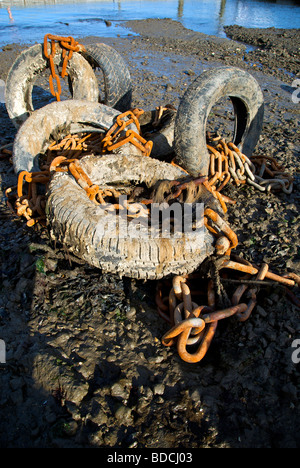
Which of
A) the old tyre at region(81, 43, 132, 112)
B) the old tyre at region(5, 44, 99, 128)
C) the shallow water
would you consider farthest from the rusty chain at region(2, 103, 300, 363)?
the shallow water

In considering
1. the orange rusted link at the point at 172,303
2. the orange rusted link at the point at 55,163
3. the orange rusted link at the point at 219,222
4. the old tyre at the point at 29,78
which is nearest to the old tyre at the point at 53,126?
the orange rusted link at the point at 55,163

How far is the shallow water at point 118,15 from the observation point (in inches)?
563

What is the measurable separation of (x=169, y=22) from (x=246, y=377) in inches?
775

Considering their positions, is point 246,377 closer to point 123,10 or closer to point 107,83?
point 107,83

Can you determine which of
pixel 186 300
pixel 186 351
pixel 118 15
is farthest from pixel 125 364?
pixel 118 15

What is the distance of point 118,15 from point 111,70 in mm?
19208

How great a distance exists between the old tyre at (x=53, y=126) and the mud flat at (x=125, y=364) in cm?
80

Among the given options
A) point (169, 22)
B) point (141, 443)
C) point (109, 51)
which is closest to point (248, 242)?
point (141, 443)

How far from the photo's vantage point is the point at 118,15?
1950cm

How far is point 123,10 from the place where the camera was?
21.4 m

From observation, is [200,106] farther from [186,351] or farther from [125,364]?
[125,364]

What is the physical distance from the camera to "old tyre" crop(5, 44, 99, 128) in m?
4.27

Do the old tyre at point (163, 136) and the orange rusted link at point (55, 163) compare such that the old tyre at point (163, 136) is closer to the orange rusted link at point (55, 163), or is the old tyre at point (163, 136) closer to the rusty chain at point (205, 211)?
the rusty chain at point (205, 211)

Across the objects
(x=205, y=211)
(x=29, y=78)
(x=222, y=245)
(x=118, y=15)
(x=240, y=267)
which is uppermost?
(x=118, y=15)
